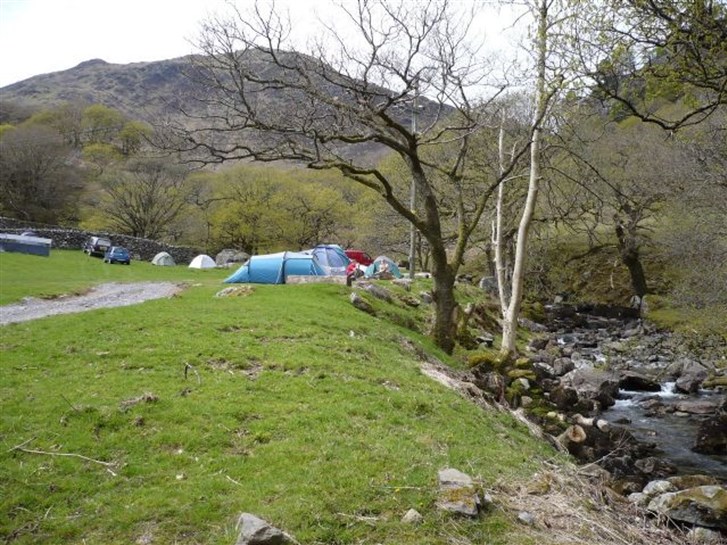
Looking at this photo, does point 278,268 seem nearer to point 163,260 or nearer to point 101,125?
point 163,260

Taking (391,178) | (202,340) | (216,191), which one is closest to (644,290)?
(391,178)

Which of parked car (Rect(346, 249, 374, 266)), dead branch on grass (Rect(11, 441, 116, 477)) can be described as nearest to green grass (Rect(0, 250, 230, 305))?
dead branch on grass (Rect(11, 441, 116, 477))

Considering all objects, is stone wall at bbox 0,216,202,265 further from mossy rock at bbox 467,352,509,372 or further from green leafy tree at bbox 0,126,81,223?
mossy rock at bbox 467,352,509,372

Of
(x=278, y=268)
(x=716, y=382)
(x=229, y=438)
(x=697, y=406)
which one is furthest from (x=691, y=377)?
(x=278, y=268)

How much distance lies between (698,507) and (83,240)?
52409mm

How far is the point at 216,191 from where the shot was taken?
61969 millimetres

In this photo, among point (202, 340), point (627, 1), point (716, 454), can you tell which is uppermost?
point (627, 1)

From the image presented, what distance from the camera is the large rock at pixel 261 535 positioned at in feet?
16.5

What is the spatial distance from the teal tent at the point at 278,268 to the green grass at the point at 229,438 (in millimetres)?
12092

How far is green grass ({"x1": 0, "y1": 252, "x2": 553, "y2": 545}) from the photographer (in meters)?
5.73

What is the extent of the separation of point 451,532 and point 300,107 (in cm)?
1220

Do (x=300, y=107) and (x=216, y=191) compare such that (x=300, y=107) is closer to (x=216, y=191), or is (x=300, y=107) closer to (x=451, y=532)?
(x=451, y=532)

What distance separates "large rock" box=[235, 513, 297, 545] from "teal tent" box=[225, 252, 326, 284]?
21005mm

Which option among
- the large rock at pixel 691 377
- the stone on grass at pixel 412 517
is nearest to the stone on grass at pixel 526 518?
the stone on grass at pixel 412 517
